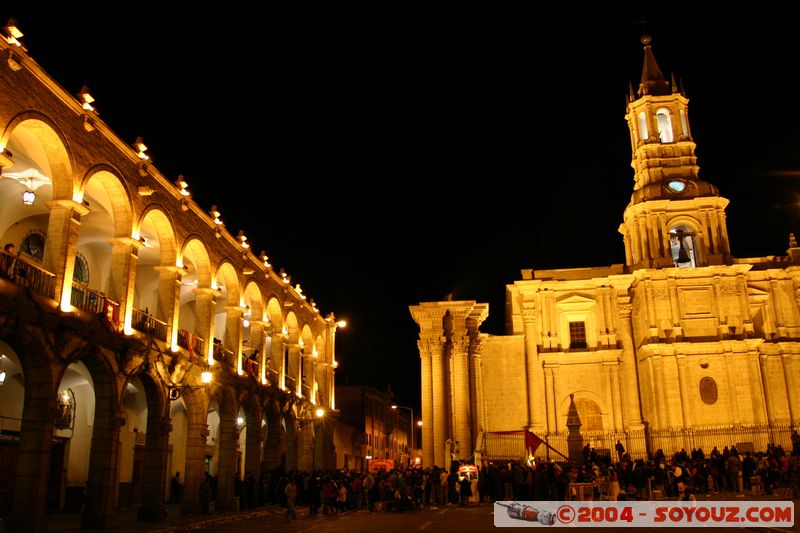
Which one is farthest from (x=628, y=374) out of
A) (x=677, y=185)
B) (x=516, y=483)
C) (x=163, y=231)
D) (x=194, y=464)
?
(x=163, y=231)

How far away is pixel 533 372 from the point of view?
149 ft

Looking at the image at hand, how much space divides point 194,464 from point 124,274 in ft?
23.8

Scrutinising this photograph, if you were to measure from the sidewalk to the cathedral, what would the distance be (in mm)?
18606

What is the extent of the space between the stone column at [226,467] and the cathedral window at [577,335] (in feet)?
83.2

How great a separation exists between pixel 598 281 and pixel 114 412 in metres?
33.5

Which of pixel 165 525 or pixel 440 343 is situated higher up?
pixel 440 343

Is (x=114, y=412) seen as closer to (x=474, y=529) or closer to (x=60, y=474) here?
(x=60, y=474)

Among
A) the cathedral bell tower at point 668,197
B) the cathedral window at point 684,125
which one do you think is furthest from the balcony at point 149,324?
the cathedral window at point 684,125

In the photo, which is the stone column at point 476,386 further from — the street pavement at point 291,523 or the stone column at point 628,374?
the street pavement at point 291,523

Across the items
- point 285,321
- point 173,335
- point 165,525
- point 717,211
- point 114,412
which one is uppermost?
point 717,211

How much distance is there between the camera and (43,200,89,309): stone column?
1770 centimetres

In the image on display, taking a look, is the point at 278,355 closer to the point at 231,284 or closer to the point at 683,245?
the point at 231,284

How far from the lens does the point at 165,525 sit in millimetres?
19969

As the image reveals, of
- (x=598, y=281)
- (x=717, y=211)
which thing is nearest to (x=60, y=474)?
(x=598, y=281)
